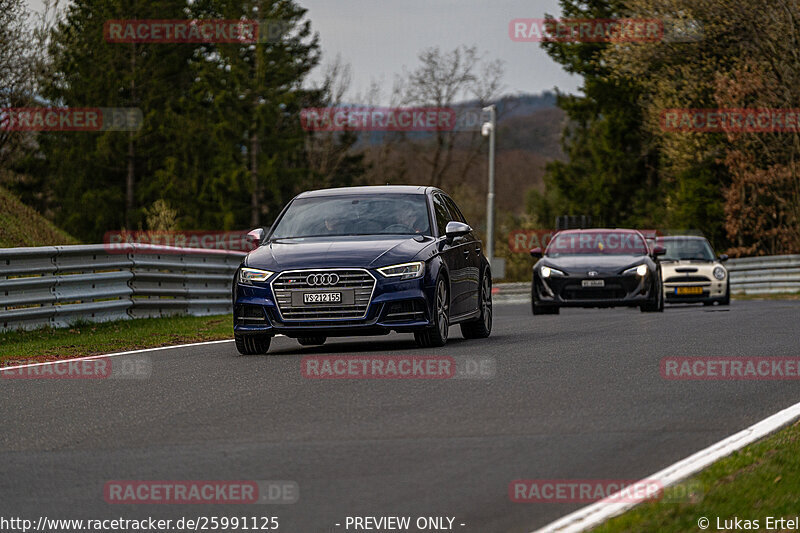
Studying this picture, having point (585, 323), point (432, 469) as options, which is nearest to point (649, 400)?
point (432, 469)

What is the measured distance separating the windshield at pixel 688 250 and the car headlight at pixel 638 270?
6537mm

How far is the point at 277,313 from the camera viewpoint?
1252 cm

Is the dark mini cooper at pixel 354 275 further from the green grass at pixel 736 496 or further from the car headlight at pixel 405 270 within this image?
the green grass at pixel 736 496

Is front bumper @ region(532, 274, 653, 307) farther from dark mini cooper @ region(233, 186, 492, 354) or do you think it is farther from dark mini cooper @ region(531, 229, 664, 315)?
dark mini cooper @ region(233, 186, 492, 354)

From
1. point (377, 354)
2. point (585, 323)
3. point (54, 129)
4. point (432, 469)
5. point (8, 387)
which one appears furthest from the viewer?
point (54, 129)

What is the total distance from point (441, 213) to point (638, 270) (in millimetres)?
7136

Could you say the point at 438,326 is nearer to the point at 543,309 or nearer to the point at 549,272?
the point at 549,272

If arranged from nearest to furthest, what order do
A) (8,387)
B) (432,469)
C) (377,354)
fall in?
(432,469) → (8,387) → (377,354)

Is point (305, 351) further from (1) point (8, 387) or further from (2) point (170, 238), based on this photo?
(2) point (170, 238)

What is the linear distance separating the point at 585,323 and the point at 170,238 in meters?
39.2

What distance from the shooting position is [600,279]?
20672mm

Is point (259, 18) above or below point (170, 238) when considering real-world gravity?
above

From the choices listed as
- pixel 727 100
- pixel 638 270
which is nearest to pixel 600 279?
pixel 638 270

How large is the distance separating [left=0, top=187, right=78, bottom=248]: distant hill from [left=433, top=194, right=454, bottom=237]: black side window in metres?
13.2
